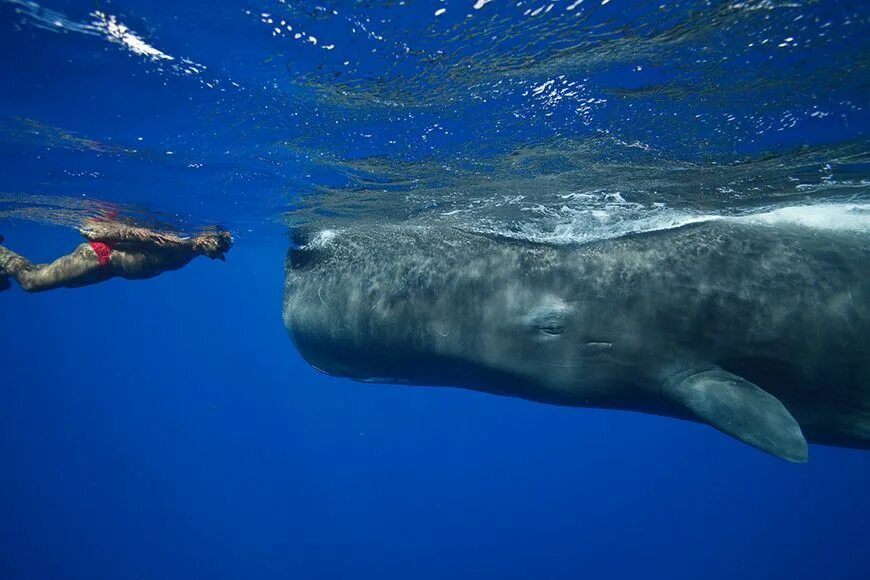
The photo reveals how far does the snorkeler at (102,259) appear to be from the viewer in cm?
705

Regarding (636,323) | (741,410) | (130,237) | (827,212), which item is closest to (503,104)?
(636,323)

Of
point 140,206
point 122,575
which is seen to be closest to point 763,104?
point 140,206

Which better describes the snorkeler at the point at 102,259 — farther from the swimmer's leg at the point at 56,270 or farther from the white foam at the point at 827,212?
the white foam at the point at 827,212

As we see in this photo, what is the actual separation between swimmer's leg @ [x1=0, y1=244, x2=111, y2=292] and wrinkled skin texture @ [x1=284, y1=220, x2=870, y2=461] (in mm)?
3436

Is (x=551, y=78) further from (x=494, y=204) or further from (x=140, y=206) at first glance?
(x=140, y=206)

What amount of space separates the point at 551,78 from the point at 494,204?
454cm

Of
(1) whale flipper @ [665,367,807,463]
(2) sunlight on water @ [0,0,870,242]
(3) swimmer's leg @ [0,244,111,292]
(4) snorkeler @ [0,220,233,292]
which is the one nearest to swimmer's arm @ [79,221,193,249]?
(4) snorkeler @ [0,220,233,292]

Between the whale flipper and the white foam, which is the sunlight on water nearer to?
the white foam

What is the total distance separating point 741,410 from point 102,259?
330 inches

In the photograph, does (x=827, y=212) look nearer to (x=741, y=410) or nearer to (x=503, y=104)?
(x=503, y=104)

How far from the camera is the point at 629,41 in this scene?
16.2 ft

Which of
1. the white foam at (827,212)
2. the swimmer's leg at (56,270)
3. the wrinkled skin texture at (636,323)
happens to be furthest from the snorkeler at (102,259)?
the white foam at (827,212)

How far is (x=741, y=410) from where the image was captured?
396cm

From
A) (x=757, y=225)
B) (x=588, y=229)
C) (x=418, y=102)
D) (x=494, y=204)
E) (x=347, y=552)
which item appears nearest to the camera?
(x=757, y=225)
